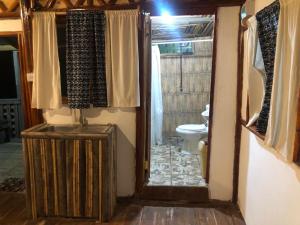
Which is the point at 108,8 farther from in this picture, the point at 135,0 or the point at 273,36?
the point at 273,36

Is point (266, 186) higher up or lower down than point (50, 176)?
higher up

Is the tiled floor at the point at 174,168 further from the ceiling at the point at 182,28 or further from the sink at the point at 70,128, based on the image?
the ceiling at the point at 182,28

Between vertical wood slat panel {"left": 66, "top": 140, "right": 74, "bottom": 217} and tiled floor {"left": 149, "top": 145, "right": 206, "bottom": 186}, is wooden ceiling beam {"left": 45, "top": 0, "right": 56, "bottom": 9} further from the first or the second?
→ tiled floor {"left": 149, "top": 145, "right": 206, "bottom": 186}

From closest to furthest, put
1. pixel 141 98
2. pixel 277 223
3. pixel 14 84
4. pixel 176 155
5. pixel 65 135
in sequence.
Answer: pixel 277 223 < pixel 65 135 < pixel 141 98 < pixel 176 155 < pixel 14 84

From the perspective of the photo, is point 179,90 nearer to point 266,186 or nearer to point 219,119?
point 219,119

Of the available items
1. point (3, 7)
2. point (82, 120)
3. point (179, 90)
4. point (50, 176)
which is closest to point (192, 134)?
point (179, 90)

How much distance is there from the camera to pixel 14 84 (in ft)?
19.5

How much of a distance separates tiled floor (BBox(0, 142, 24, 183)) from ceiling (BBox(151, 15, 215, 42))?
9.11 ft

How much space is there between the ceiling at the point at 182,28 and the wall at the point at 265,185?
143cm

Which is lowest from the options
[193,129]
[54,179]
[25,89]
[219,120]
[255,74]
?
[54,179]

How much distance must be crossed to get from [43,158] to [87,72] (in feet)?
2.95

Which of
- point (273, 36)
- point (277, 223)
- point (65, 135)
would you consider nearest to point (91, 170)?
point (65, 135)

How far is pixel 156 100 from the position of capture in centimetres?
478

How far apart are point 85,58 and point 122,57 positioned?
1.17 feet
